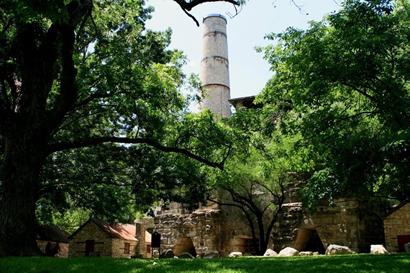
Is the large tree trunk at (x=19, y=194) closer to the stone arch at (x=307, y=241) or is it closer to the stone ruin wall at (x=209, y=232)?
the stone arch at (x=307, y=241)

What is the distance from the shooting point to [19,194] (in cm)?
1016

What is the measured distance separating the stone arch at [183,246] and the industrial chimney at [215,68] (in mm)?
9713

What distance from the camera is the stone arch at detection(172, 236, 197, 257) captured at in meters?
29.2

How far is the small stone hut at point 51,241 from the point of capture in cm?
2995

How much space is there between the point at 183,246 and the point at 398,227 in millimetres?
14820

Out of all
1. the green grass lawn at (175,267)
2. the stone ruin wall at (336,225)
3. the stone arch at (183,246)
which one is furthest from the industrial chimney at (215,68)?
the green grass lawn at (175,267)

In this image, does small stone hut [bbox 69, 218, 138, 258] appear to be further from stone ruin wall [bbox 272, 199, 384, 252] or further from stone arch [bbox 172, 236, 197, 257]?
stone ruin wall [bbox 272, 199, 384, 252]

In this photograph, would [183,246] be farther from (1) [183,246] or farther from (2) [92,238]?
(2) [92,238]

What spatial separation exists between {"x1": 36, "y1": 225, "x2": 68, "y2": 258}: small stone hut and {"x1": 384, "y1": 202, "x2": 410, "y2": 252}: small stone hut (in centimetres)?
2138

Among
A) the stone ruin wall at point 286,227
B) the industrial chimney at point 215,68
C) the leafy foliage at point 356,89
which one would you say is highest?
the industrial chimney at point 215,68

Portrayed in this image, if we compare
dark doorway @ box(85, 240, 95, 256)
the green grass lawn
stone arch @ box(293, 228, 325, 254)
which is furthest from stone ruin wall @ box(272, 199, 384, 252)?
dark doorway @ box(85, 240, 95, 256)

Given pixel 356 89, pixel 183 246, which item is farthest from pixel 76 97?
pixel 183 246

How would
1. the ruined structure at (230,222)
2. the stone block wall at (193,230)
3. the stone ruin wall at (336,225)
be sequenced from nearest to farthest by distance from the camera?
the stone ruin wall at (336,225) < the ruined structure at (230,222) < the stone block wall at (193,230)

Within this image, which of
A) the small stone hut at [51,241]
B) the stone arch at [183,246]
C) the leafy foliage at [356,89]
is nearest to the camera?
the leafy foliage at [356,89]
